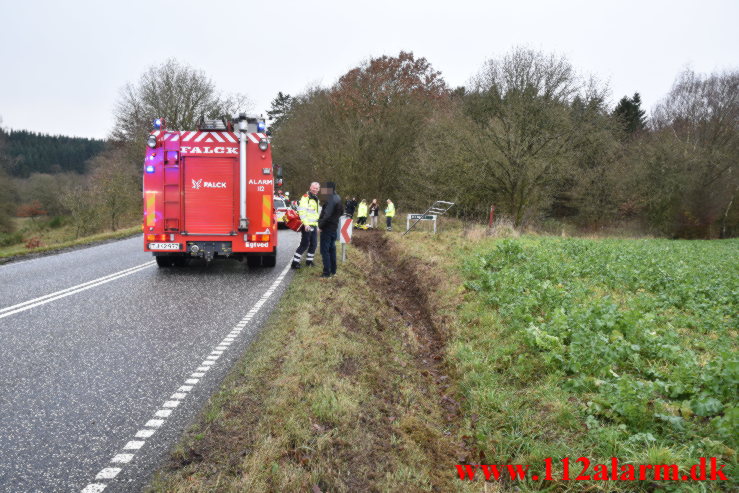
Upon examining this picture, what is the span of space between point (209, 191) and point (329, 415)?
7.16 metres

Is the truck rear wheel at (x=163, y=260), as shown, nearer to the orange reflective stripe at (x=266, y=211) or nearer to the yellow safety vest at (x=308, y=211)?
the orange reflective stripe at (x=266, y=211)

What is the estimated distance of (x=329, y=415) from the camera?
3684 millimetres

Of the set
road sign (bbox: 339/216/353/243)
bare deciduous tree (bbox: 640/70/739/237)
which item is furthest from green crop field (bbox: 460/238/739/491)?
bare deciduous tree (bbox: 640/70/739/237)

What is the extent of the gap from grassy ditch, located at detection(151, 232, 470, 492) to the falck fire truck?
134 inches

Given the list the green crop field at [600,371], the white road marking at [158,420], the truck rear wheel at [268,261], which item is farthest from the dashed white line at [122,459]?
the truck rear wheel at [268,261]

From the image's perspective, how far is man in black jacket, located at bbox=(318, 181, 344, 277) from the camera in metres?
9.28

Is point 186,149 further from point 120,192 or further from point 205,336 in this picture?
point 120,192

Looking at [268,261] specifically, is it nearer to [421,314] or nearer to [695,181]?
[421,314]

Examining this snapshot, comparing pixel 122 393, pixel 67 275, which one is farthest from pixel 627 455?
pixel 67 275

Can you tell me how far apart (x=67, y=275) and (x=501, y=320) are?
893 cm

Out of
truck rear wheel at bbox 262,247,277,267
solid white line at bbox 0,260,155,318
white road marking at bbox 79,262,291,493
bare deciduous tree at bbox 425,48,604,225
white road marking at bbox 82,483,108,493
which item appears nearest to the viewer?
white road marking at bbox 82,483,108,493

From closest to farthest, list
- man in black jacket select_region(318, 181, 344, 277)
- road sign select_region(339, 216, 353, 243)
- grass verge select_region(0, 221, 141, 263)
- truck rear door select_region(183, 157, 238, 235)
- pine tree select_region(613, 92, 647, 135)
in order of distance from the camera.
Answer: man in black jacket select_region(318, 181, 344, 277)
truck rear door select_region(183, 157, 238, 235)
road sign select_region(339, 216, 353, 243)
grass verge select_region(0, 221, 141, 263)
pine tree select_region(613, 92, 647, 135)

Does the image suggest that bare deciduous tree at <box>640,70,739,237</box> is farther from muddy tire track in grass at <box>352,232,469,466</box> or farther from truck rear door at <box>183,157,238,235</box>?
truck rear door at <box>183,157,238,235</box>

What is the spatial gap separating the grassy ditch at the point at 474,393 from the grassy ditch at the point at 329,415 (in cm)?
2
